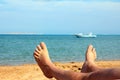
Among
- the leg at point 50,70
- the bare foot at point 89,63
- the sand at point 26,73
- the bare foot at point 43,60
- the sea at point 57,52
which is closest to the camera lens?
the leg at point 50,70

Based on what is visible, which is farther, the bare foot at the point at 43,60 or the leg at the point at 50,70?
the bare foot at the point at 43,60

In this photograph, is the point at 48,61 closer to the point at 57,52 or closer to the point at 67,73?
the point at 67,73

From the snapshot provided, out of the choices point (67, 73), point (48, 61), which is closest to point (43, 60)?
point (48, 61)

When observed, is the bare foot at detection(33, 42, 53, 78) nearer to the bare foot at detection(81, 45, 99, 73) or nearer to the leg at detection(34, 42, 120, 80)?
the leg at detection(34, 42, 120, 80)

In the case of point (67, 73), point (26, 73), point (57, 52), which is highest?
point (67, 73)

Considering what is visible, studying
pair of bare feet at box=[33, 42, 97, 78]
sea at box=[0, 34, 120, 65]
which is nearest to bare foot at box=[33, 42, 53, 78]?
pair of bare feet at box=[33, 42, 97, 78]

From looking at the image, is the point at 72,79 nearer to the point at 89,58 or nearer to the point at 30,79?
the point at 89,58

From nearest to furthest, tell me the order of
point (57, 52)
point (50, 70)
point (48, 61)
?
point (50, 70) → point (48, 61) → point (57, 52)

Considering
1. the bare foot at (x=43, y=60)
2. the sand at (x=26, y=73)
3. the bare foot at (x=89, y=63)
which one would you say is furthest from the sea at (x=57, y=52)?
the bare foot at (x=89, y=63)

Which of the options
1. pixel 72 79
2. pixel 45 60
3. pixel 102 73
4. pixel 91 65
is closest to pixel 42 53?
pixel 45 60

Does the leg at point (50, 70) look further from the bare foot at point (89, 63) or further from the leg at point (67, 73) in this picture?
the bare foot at point (89, 63)

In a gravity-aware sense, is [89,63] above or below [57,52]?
above

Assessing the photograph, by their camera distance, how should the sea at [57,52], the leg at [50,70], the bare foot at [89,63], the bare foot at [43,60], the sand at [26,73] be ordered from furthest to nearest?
the sea at [57,52] → the sand at [26,73] → the bare foot at [43,60] → the bare foot at [89,63] → the leg at [50,70]

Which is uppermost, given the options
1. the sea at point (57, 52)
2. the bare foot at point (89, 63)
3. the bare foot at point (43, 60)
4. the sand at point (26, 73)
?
the bare foot at point (89, 63)
